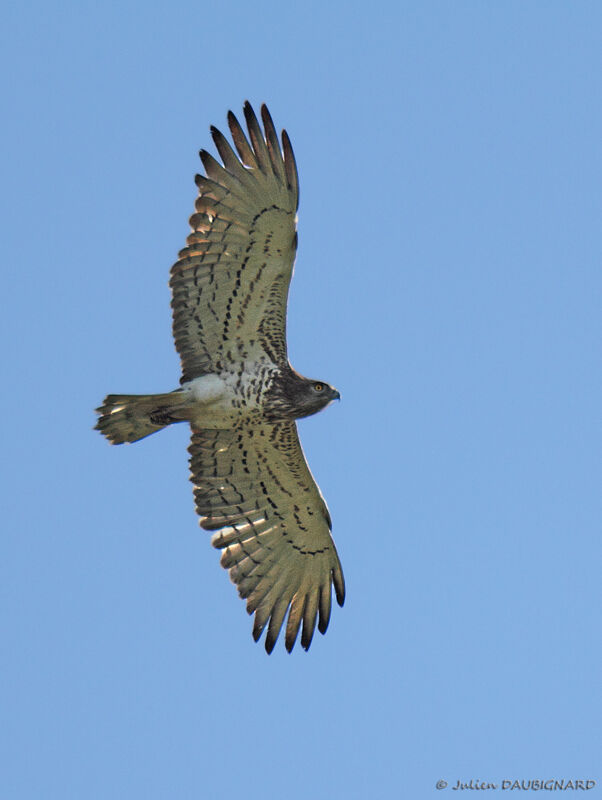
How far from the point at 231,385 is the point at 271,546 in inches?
77.5

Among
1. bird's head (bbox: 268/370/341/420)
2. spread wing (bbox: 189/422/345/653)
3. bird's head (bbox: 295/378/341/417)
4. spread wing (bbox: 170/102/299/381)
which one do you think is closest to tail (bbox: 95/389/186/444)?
spread wing (bbox: 170/102/299/381)

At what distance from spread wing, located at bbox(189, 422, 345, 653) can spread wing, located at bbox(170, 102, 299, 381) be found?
44.7 inches

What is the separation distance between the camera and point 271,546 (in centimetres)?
1441

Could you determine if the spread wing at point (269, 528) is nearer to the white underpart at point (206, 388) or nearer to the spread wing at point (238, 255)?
the white underpart at point (206, 388)

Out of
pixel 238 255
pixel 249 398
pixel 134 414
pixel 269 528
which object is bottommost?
pixel 269 528

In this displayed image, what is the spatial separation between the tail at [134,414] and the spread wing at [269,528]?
0.70m

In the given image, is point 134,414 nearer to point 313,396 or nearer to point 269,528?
point 313,396

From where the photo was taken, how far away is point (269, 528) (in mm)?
14430

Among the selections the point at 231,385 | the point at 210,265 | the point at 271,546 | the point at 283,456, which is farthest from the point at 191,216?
the point at 271,546

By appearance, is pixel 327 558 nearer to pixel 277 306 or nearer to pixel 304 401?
pixel 304 401

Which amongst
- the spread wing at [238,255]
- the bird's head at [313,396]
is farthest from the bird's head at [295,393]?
the spread wing at [238,255]

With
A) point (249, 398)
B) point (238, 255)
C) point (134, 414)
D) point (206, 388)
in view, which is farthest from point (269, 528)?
point (238, 255)

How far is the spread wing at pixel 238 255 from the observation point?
12898 mm

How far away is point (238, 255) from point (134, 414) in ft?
6.35
